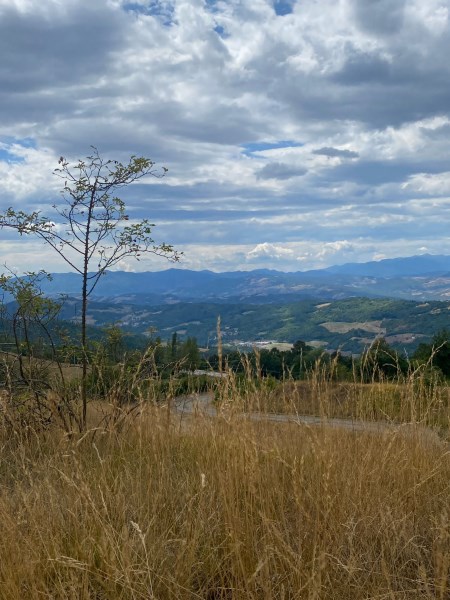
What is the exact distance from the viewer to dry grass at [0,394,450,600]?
8.23 feet

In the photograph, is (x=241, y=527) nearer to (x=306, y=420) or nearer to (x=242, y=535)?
(x=242, y=535)

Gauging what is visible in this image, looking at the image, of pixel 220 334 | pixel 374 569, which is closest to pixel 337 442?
pixel 220 334

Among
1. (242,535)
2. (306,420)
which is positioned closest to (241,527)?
(242,535)

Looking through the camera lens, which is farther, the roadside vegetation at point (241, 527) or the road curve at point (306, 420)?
the road curve at point (306, 420)

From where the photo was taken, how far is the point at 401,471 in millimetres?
3795

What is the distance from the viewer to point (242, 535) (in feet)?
9.60

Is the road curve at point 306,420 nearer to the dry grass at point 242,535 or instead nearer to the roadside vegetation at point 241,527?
the roadside vegetation at point 241,527

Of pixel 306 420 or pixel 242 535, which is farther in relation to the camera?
pixel 306 420

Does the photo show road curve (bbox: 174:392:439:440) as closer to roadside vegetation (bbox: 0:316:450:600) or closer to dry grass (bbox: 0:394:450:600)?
roadside vegetation (bbox: 0:316:450:600)

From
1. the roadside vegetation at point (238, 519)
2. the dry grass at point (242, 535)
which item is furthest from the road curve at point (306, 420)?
the dry grass at point (242, 535)

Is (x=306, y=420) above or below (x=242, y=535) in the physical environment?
above

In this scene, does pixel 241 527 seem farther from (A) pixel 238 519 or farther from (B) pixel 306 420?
(B) pixel 306 420

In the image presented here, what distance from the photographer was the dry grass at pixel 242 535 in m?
2.51

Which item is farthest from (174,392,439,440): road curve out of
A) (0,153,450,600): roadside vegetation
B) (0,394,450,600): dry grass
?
(0,394,450,600): dry grass
